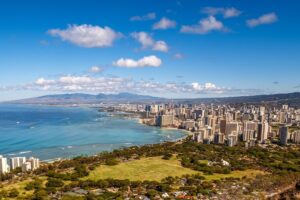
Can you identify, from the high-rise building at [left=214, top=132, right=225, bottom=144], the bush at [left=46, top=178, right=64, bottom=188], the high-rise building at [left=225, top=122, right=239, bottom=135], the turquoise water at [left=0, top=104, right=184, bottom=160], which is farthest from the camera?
the high-rise building at [left=225, top=122, right=239, bottom=135]

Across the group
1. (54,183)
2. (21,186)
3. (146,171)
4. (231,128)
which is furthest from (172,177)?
(231,128)

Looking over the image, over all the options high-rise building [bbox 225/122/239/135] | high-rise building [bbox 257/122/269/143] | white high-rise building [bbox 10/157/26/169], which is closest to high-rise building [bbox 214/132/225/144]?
high-rise building [bbox 257/122/269/143]

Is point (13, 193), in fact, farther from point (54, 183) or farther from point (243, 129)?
point (243, 129)

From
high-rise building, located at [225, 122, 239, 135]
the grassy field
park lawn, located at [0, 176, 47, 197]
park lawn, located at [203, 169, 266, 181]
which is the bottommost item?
park lawn, located at [203, 169, 266, 181]

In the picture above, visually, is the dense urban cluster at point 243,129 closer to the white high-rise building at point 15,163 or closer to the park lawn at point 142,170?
the park lawn at point 142,170

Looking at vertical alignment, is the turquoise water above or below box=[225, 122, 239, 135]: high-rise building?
below

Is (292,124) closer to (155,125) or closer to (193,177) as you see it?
(155,125)

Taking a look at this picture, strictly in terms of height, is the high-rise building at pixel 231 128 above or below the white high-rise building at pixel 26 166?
above

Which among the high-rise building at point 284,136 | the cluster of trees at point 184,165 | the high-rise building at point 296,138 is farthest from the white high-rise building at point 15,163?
the high-rise building at point 296,138

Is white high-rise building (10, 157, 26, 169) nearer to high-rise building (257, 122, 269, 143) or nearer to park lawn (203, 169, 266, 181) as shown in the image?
park lawn (203, 169, 266, 181)
